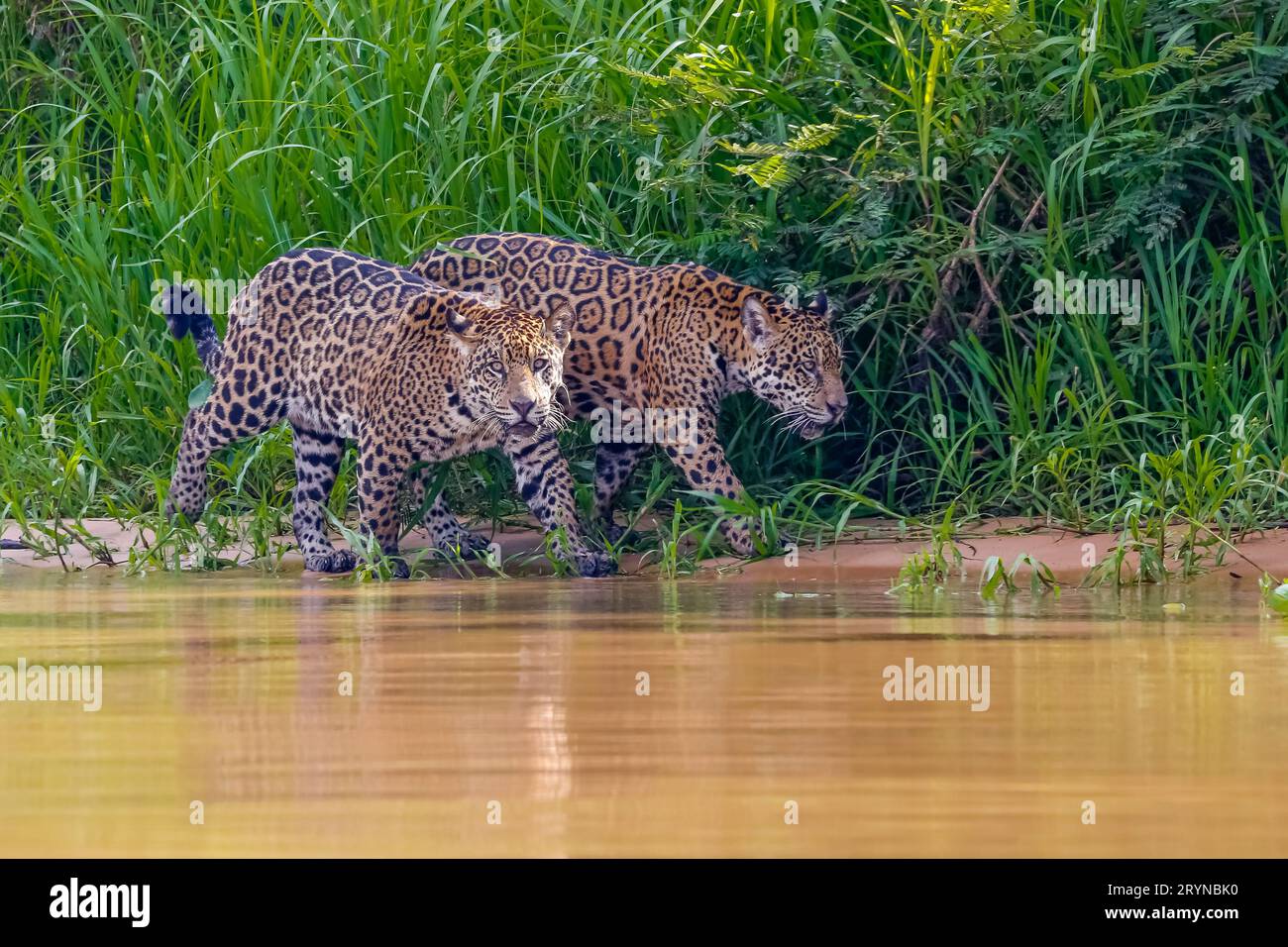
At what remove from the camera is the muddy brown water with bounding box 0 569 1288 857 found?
9.74 ft

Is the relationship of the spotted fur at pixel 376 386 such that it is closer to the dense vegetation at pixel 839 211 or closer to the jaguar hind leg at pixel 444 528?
the jaguar hind leg at pixel 444 528

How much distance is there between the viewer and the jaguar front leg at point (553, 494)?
25.3 ft

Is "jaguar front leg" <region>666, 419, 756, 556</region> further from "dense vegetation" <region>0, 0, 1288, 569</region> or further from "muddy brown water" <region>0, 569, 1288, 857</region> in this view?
"muddy brown water" <region>0, 569, 1288, 857</region>

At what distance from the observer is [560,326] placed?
310 inches

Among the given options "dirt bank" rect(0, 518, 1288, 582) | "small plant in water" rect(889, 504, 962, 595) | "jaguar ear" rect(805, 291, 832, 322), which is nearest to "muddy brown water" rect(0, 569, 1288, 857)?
"small plant in water" rect(889, 504, 962, 595)

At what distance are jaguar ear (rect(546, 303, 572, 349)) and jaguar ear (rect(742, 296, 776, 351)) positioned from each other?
0.67 metres

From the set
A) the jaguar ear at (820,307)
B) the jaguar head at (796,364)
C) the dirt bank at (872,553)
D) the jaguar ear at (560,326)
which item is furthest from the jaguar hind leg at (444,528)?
the jaguar ear at (820,307)

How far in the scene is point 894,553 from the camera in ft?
25.2

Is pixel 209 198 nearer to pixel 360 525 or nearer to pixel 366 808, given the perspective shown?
pixel 360 525

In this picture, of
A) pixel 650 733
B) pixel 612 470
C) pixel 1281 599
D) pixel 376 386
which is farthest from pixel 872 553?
pixel 650 733

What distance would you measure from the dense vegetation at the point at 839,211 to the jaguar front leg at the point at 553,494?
52 centimetres

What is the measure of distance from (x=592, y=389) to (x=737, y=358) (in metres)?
0.58

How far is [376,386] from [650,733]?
14.1 feet

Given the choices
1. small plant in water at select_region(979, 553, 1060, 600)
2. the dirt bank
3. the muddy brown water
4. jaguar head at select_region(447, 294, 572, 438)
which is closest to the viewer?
the muddy brown water
